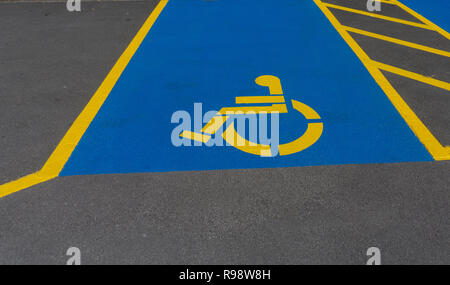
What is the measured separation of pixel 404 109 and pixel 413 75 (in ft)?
3.47

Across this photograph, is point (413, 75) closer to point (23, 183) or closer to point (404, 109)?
point (404, 109)

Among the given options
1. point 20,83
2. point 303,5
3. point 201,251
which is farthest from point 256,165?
point 303,5

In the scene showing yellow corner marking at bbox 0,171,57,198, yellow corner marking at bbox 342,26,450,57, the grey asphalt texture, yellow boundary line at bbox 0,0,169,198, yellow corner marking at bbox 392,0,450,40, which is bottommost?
the grey asphalt texture

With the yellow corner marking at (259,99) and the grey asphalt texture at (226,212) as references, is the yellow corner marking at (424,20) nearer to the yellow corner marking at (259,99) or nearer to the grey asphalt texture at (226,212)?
the grey asphalt texture at (226,212)

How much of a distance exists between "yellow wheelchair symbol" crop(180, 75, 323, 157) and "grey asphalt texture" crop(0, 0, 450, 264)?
378 millimetres

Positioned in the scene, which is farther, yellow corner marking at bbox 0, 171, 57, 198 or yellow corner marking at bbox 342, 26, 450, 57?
yellow corner marking at bbox 342, 26, 450, 57

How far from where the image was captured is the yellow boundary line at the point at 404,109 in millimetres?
3861

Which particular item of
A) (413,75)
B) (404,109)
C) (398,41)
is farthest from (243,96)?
(398,41)

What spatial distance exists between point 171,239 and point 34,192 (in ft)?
4.59

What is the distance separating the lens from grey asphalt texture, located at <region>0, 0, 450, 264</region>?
2863 millimetres

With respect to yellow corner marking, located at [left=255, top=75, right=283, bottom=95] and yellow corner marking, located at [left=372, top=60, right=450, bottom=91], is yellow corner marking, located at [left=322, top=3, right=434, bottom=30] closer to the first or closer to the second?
yellow corner marking, located at [left=372, top=60, right=450, bottom=91]

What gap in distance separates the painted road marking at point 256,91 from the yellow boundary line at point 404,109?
0.04 ft

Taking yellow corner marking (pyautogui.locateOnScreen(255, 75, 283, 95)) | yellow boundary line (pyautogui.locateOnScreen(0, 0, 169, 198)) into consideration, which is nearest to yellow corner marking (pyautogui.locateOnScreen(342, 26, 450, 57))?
yellow corner marking (pyautogui.locateOnScreen(255, 75, 283, 95))

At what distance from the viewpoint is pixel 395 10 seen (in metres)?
8.00
